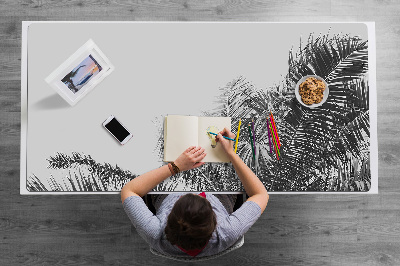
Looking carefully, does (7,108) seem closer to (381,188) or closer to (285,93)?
(285,93)

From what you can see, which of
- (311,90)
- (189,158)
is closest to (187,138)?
(189,158)

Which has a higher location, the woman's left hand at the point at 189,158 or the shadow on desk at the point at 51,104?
the shadow on desk at the point at 51,104

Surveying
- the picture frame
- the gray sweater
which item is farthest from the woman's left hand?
the picture frame

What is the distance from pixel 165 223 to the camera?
108 cm

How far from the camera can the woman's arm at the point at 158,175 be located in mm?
1157

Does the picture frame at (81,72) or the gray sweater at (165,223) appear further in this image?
the picture frame at (81,72)

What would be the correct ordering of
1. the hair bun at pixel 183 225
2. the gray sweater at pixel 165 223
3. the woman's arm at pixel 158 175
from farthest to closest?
the woman's arm at pixel 158 175 → the gray sweater at pixel 165 223 → the hair bun at pixel 183 225

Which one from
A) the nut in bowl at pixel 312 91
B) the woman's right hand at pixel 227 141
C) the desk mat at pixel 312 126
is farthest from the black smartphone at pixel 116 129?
the nut in bowl at pixel 312 91

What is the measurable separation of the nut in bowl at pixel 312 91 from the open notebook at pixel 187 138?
321 mm

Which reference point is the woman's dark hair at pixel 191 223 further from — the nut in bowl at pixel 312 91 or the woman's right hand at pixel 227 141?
the nut in bowl at pixel 312 91

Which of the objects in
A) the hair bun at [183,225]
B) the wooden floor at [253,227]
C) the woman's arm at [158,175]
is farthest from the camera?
the wooden floor at [253,227]

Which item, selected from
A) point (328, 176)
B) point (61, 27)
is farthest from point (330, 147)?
point (61, 27)

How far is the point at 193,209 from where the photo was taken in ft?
3.09

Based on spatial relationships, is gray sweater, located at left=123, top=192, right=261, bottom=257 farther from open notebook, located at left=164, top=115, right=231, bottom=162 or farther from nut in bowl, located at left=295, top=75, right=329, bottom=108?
nut in bowl, located at left=295, top=75, right=329, bottom=108
